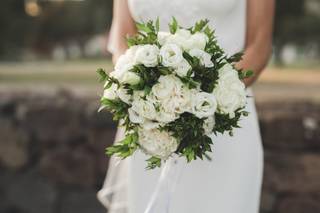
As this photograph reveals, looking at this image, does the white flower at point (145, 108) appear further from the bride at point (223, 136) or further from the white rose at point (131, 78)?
the bride at point (223, 136)

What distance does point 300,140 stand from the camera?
17.6 ft

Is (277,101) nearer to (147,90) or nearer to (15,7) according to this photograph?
(147,90)

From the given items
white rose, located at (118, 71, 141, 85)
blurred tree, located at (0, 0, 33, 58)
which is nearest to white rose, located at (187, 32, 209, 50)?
white rose, located at (118, 71, 141, 85)

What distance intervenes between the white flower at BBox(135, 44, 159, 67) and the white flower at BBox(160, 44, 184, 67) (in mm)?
26

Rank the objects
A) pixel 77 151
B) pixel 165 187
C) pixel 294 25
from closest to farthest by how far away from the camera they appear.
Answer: pixel 165 187
pixel 77 151
pixel 294 25

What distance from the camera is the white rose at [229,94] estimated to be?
2.72 metres

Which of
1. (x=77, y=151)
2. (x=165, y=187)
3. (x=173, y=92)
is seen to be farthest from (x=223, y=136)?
(x=77, y=151)

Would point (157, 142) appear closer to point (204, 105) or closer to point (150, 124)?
point (150, 124)

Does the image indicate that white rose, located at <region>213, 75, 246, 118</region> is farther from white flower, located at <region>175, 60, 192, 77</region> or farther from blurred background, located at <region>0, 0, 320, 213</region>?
blurred background, located at <region>0, 0, 320, 213</region>

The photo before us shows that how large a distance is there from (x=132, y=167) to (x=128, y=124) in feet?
2.75

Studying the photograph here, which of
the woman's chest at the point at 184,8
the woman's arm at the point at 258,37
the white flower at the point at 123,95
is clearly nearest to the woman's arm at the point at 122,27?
the woman's chest at the point at 184,8

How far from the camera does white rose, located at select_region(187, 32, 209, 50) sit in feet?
8.93

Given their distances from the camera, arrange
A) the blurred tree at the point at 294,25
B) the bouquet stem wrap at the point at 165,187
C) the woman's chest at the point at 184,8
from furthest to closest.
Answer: the blurred tree at the point at 294,25
the woman's chest at the point at 184,8
the bouquet stem wrap at the point at 165,187

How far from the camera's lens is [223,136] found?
344cm
